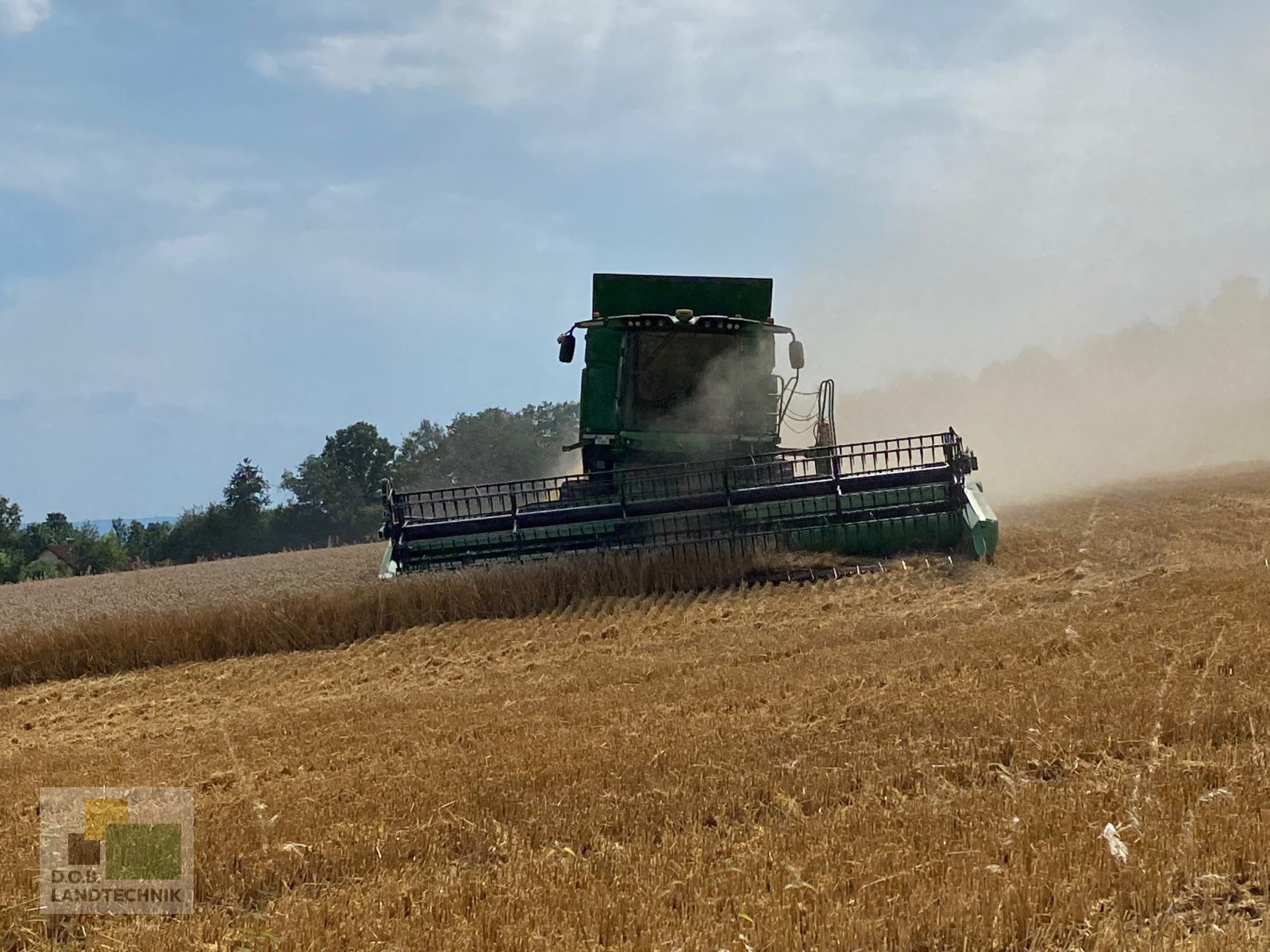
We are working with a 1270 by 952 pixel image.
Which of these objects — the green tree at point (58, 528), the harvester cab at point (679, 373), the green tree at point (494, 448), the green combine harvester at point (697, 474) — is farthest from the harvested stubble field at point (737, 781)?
the green tree at point (58, 528)

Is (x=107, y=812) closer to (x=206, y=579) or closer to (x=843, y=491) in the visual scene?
(x=843, y=491)

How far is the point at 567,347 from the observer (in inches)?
485

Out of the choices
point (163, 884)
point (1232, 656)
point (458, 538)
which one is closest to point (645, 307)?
point (458, 538)

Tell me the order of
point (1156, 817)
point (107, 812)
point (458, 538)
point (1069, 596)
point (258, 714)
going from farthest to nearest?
point (458, 538) < point (1069, 596) < point (258, 714) < point (107, 812) < point (1156, 817)

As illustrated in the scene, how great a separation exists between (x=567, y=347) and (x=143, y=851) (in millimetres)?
8539

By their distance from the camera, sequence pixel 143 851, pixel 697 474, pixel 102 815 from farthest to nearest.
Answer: pixel 697 474
pixel 102 815
pixel 143 851

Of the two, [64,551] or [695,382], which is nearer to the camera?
[695,382]

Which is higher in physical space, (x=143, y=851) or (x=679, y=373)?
(x=679, y=373)

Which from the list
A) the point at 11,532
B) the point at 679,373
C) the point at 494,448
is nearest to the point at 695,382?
the point at 679,373

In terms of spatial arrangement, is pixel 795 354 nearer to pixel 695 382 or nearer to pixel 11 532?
pixel 695 382

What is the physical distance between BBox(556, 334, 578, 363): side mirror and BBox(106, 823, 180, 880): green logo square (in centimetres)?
816

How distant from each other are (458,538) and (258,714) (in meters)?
3.68

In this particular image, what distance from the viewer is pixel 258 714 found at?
7.67 metres

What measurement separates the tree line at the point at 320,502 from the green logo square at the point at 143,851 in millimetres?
24095
